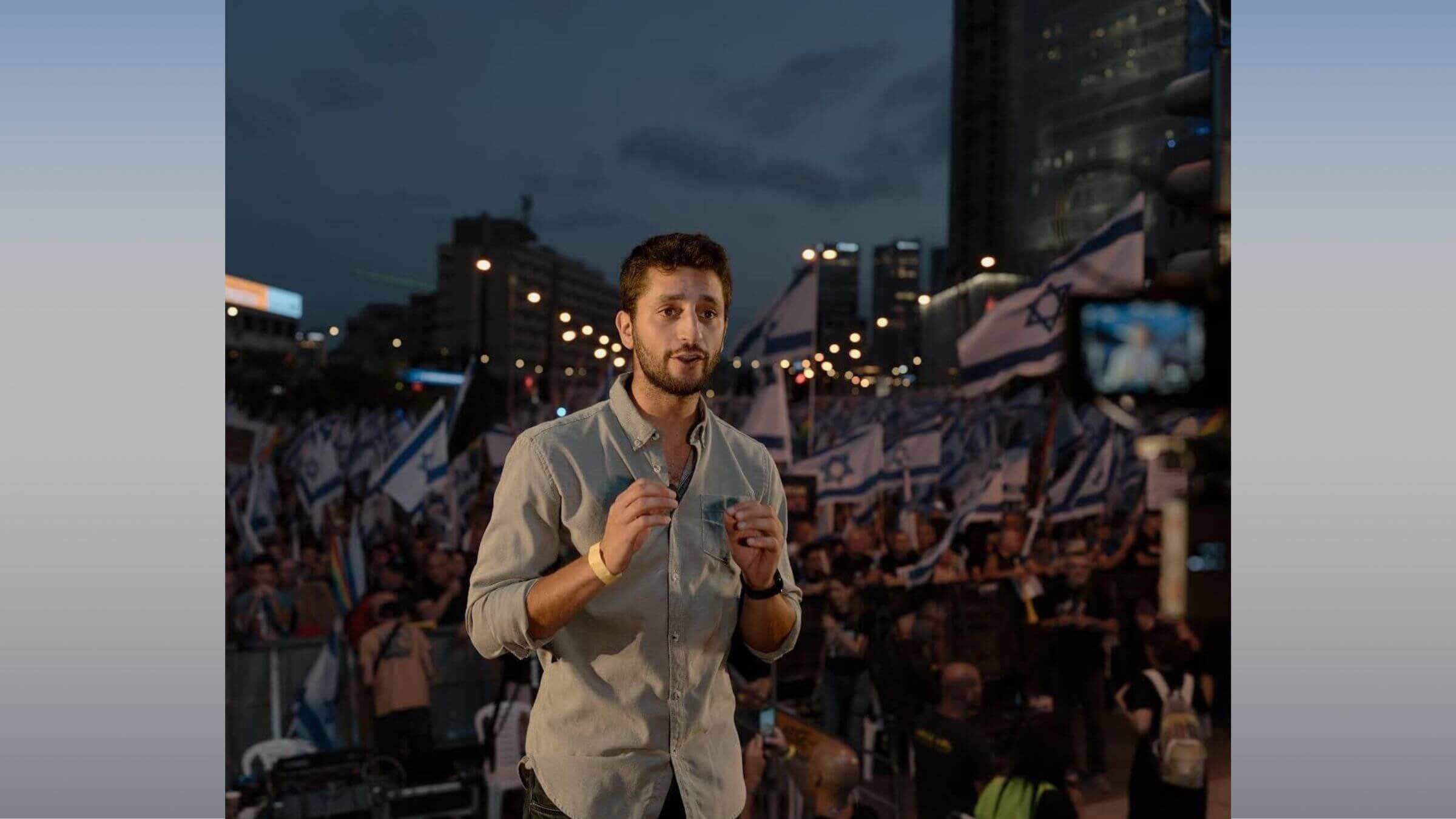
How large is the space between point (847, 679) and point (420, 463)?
4.48 metres

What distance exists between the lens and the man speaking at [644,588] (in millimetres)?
2150

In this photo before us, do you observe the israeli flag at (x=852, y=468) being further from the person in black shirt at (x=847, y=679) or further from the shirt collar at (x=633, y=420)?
the shirt collar at (x=633, y=420)

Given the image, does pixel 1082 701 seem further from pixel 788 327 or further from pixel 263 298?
pixel 263 298

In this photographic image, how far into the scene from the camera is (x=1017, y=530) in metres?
12.7

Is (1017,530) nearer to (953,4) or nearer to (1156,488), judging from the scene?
(1156,488)

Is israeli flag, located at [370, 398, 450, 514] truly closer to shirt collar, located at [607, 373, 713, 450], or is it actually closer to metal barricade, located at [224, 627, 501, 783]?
metal barricade, located at [224, 627, 501, 783]

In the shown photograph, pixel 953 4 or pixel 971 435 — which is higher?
pixel 953 4

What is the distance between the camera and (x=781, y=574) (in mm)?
2354

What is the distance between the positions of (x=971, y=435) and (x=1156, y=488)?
1208 centimetres

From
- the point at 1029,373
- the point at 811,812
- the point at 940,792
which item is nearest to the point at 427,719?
the point at 811,812

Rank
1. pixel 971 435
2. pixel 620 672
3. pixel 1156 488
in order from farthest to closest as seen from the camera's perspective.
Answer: pixel 971 435, pixel 1156 488, pixel 620 672

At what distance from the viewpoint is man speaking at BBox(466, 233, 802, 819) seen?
84.7 inches

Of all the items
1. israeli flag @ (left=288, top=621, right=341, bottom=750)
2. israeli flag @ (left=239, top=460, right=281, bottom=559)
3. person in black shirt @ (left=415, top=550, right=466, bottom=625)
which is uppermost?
israeli flag @ (left=239, top=460, right=281, bottom=559)

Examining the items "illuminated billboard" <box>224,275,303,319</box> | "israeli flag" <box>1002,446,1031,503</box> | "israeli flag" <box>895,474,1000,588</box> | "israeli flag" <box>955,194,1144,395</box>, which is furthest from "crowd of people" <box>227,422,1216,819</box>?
"illuminated billboard" <box>224,275,303,319</box>
